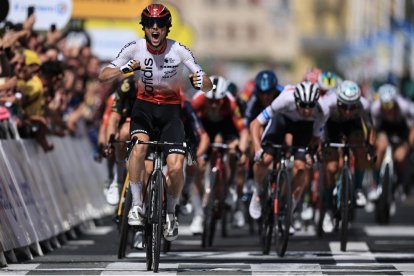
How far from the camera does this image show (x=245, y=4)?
631ft

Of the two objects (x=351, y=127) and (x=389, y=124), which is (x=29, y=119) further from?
(x=389, y=124)

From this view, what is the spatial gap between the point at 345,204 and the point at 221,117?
267 cm

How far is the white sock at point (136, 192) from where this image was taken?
1448 cm

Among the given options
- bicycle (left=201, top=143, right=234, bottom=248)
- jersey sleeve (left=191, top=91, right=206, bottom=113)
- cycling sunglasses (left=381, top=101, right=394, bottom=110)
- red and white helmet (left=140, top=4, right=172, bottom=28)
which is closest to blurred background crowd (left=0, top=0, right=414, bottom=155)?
cycling sunglasses (left=381, top=101, right=394, bottom=110)

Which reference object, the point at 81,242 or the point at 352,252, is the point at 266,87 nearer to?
the point at 352,252

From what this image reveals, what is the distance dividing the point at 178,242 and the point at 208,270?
4.50 metres

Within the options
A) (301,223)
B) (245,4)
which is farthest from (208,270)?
(245,4)

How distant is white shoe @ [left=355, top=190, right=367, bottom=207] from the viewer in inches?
739

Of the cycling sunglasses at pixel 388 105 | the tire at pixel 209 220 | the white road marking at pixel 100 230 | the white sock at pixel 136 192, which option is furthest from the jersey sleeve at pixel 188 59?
the cycling sunglasses at pixel 388 105

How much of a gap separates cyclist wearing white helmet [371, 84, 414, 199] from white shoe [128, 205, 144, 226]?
969 centimetres

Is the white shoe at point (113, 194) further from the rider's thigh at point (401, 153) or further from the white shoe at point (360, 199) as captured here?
the rider's thigh at point (401, 153)

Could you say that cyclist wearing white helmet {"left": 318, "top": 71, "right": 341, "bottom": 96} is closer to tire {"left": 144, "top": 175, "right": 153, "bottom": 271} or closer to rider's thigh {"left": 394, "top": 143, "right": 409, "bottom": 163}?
rider's thigh {"left": 394, "top": 143, "right": 409, "bottom": 163}

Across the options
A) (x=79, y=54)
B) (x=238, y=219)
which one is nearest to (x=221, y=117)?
(x=238, y=219)

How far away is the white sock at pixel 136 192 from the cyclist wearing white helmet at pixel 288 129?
2.83 m
